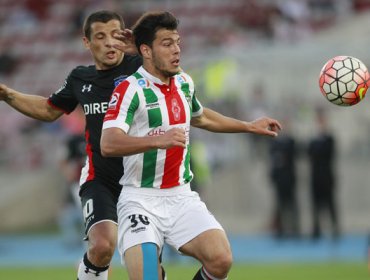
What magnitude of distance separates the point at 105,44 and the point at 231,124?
1287 mm

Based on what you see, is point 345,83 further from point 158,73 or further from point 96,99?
point 96,99

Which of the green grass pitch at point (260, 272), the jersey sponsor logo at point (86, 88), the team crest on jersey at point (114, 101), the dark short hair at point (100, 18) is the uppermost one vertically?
the dark short hair at point (100, 18)

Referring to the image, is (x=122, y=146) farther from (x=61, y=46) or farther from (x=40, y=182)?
(x=61, y=46)

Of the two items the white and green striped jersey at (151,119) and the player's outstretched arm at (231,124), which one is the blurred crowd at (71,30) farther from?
the white and green striped jersey at (151,119)

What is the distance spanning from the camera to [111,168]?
8734 mm

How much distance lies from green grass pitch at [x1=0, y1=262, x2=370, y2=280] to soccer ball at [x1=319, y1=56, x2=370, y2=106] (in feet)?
16.1

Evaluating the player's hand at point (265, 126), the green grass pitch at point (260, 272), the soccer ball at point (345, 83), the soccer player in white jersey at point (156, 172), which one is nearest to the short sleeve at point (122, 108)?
the soccer player in white jersey at point (156, 172)

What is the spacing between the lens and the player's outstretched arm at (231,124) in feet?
28.4

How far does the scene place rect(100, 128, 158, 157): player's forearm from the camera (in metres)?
7.56

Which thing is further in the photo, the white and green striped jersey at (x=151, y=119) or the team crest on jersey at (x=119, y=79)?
the team crest on jersey at (x=119, y=79)

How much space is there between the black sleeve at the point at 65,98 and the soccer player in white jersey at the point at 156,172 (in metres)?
Answer: 1.13

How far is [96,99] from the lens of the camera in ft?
29.0

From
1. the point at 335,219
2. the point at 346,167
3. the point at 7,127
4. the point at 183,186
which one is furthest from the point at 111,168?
the point at 7,127

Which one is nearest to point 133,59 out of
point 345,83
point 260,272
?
point 345,83
